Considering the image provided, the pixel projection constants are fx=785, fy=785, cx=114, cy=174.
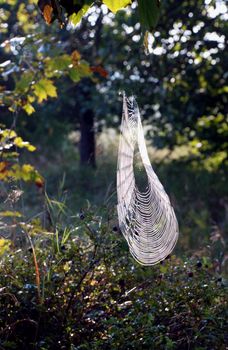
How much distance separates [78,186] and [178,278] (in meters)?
6.71

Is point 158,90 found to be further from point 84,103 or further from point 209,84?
point 84,103

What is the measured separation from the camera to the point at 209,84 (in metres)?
10.3

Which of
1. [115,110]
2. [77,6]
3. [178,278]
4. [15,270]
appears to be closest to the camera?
[77,6]

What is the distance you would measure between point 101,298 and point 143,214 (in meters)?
0.54

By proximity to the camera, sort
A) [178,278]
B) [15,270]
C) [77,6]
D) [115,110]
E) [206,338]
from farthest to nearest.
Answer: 1. [115,110]
2. [178,278]
3. [15,270]
4. [206,338]
5. [77,6]

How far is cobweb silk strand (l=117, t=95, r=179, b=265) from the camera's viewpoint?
3.96 m

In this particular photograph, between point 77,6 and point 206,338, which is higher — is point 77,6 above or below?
above

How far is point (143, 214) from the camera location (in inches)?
171

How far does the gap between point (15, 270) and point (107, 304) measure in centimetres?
50

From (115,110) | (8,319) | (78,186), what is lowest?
(8,319)

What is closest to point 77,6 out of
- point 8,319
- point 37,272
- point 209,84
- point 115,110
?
point 37,272

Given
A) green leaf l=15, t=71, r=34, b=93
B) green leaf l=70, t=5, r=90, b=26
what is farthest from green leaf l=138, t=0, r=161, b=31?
green leaf l=15, t=71, r=34, b=93

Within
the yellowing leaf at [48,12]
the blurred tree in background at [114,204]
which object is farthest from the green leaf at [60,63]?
the yellowing leaf at [48,12]

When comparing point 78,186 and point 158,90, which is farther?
point 78,186
